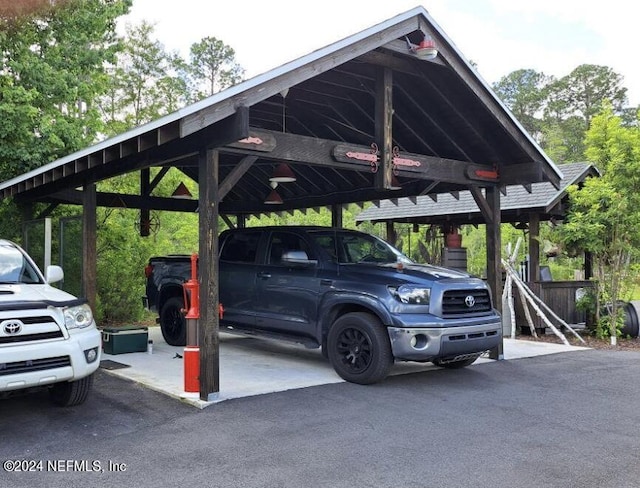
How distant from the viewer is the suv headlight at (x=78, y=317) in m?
5.46

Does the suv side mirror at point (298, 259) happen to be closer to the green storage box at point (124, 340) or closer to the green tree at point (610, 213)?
the green storage box at point (124, 340)

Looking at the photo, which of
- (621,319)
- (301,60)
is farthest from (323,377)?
(621,319)

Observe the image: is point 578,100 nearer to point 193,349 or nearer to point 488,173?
point 488,173

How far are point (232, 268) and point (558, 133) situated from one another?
4106cm

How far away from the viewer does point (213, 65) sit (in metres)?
39.1

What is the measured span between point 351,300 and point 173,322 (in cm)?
392

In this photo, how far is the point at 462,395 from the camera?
663cm

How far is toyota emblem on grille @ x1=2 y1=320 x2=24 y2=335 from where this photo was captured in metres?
4.92

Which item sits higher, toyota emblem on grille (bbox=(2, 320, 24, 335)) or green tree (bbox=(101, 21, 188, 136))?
green tree (bbox=(101, 21, 188, 136))

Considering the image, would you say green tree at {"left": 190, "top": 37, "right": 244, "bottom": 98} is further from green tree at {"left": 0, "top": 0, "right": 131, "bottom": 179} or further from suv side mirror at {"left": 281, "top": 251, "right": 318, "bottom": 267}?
suv side mirror at {"left": 281, "top": 251, "right": 318, "bottom": 267}

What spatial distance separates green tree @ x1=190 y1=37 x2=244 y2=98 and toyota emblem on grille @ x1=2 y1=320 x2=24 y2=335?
35368 mm

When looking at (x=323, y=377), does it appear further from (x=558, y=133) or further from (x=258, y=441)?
(x=558, y=133)

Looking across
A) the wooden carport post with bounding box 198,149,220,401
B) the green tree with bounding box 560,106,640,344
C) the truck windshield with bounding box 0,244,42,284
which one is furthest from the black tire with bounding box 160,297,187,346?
the green tree with bounding box 560,106,640,344

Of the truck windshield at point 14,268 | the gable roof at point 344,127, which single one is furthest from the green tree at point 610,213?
the truck windshield at point 14,268
